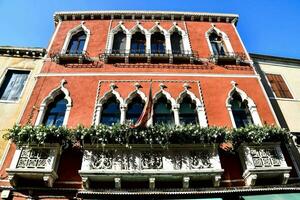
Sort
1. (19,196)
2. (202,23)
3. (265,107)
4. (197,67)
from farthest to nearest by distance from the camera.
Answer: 1. (202,23)
2. (197,67)
3. (265,107)
4. (19,196)

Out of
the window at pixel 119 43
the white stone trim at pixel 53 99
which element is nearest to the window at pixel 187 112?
the window at pixel 119 43

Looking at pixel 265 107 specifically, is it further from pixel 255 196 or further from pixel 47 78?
pixel 47 78

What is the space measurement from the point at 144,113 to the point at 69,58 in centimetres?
498

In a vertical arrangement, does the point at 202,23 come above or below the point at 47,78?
above

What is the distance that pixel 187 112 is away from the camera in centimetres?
1136

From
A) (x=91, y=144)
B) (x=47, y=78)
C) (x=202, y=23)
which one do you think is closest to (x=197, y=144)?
(x=91, y=144)

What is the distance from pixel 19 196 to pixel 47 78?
16.2ft

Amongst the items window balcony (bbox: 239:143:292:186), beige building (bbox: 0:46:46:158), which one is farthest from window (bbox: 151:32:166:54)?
window balcony (bbox: 239:143:292:186)

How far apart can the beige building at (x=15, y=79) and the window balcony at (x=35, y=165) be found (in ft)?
4.57

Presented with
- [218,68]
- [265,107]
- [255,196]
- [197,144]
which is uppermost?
[218,68]

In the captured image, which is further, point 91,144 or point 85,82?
point 85,82

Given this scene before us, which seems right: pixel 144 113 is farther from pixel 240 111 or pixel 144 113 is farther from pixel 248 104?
pixel 248 104

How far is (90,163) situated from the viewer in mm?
9094

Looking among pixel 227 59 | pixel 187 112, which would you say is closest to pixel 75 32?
pixel 187 112
